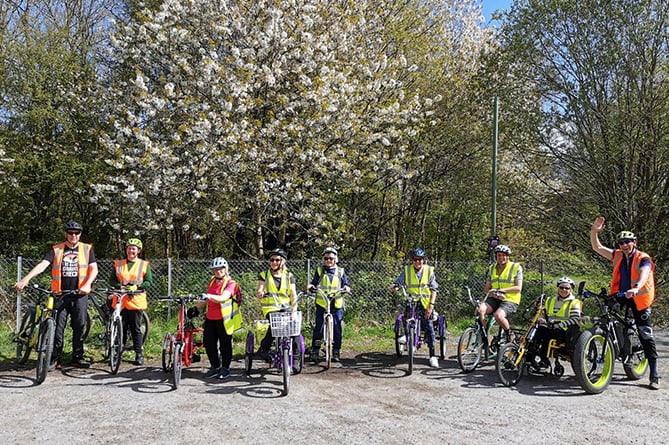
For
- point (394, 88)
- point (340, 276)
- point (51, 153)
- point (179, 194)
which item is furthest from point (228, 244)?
point (340, 276)

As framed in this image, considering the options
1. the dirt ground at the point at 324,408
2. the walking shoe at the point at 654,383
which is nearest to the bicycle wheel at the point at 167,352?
the dirt ground at the point at 324,408

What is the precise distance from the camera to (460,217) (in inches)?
765

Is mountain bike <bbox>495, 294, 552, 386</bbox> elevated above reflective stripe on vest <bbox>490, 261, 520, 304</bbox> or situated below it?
below

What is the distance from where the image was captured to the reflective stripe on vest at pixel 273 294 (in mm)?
7211

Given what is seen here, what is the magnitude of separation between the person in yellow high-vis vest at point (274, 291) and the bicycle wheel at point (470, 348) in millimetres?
2389

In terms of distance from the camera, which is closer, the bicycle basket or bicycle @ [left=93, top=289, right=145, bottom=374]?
the bicycle basket

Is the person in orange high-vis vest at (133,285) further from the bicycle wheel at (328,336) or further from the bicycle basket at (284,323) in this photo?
the bicycle wheel at (328,336)

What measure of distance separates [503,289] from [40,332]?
5.86m

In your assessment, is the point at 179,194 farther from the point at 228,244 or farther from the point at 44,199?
the point at 44,199

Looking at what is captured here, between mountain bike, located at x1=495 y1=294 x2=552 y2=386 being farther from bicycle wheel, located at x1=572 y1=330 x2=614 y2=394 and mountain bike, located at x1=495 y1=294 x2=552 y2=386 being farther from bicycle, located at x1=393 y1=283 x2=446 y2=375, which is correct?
bicycle, located at x1=393 y1=283 x2=446 y2=375

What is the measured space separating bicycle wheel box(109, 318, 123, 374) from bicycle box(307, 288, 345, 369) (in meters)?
2.52

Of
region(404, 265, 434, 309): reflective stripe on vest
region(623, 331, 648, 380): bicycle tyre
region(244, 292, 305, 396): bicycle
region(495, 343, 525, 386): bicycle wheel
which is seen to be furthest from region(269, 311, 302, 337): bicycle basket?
region(623, 331, 648, 380): bicycle tyre

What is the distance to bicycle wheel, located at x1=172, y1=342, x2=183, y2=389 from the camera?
6434 millimetres

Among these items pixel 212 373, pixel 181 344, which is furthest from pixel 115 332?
pixel 212 373
